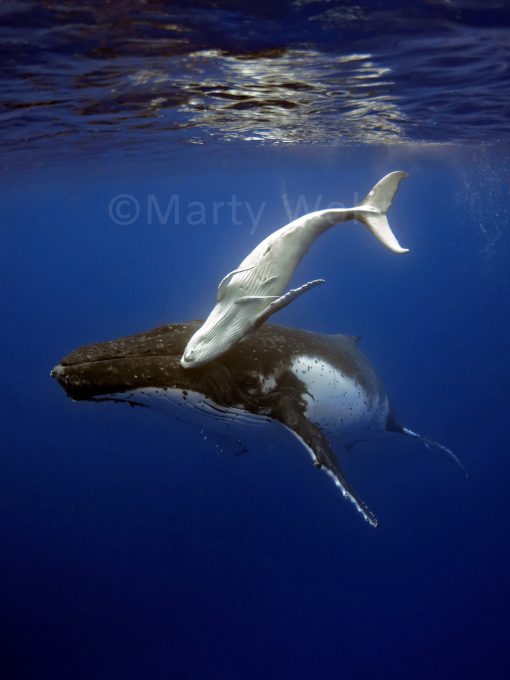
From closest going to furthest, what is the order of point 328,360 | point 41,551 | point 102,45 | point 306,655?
1. point 328,360
2. point 102,45
3. point 306,655
4. point 41,551

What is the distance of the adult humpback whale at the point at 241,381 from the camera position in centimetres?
513

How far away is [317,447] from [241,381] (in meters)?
1.16

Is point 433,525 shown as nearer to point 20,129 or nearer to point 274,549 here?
point 274,549

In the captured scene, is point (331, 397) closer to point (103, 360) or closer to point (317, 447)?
point (317, 447)

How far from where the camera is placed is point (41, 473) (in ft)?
69.8

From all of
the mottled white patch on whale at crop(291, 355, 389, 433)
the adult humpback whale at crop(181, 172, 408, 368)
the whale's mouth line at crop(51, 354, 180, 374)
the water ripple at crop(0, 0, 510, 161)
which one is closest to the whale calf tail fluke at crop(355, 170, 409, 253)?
the adult humpback whale at crop(181, 172, 408, 368)

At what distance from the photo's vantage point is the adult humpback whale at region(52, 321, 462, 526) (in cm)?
513

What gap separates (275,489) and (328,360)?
10.9m

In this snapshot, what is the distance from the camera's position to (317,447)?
531cm

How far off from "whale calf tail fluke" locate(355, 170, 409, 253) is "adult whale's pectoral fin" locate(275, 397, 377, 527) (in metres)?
2.22

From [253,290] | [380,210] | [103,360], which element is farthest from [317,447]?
[380,210]

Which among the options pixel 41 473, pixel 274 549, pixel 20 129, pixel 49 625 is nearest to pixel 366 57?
pixel 20 129

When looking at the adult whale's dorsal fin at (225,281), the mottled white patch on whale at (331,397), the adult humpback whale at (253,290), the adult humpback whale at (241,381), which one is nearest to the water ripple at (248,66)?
the adult humpback whale at (253,290)

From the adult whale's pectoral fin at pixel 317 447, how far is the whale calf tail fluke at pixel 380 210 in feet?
7.28
